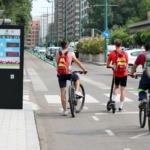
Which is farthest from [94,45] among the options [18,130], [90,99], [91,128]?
[18,130]

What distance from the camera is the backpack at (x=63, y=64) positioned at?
1209cm

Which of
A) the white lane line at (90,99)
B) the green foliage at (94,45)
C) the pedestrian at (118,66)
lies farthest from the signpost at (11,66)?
the green foliage at (94,45)

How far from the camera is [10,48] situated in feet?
40.2

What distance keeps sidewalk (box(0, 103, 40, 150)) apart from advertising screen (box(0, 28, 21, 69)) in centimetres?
108

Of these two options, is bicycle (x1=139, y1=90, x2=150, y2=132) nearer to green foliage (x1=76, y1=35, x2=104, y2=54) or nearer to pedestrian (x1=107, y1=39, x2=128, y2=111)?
pedestrian (x1=107, y1=39, x2=128, y2=111)

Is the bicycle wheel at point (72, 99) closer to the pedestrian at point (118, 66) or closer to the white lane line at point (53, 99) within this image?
the pedestrian at point (118, 66)

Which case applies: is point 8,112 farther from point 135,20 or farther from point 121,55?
point 135,20

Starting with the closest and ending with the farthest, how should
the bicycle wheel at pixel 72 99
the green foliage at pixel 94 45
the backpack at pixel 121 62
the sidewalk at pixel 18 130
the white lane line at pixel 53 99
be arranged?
the sidewalk at pixel 18 130
the bicycle wheel at pixel 72 99
the backpack at pixel 121 62
the white lane line at pixel 53 99
the green foliage at pixel 94 45

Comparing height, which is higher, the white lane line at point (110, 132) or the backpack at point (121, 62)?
the backpack at point (121, 62)

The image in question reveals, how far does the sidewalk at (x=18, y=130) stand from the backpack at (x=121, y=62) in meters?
2.33

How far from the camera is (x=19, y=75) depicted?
487 inches

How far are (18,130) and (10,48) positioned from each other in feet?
10.9

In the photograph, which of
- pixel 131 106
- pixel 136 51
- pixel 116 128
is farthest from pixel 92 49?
pixel 116 128

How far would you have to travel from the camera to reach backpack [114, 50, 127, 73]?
41.2 ft
